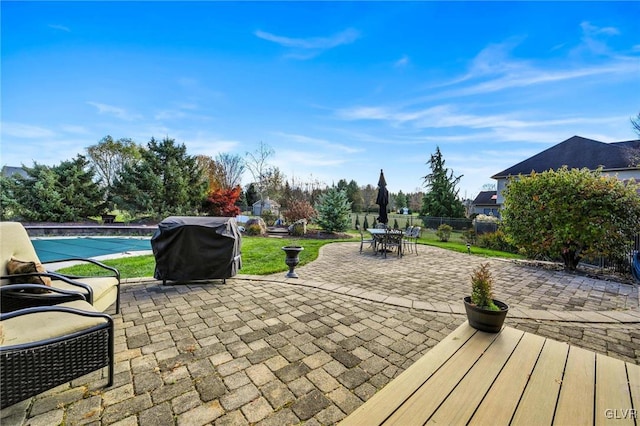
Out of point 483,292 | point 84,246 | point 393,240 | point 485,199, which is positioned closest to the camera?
point 483,292

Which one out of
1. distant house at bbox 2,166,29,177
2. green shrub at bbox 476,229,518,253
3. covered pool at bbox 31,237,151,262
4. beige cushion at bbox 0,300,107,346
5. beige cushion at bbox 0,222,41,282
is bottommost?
covered pool at bbox 31,237,151,262

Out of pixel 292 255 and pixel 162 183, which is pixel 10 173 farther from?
pixel 292 255

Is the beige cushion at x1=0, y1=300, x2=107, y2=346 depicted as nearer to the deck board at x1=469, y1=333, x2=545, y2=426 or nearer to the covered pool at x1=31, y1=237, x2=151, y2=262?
the deck board at x1=469, y1=333, x2=545, y2=426

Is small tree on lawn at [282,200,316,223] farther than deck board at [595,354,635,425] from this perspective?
Yes

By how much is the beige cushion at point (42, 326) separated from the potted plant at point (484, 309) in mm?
2901

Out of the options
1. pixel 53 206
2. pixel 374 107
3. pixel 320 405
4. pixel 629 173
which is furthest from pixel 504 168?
pixel 53 206

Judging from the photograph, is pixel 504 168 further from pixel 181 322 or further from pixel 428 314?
pixel 181 322

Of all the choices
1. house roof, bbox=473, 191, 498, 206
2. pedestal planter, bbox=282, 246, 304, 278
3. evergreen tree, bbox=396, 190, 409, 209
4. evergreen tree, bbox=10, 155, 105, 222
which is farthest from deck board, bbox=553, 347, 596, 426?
evergreen tree, bbox=396, 190, 409, 209

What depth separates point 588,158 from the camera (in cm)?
1755

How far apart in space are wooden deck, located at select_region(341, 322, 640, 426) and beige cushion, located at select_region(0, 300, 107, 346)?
6.35ft

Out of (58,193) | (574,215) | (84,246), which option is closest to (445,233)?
(574,215)

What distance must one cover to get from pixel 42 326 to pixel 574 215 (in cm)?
893

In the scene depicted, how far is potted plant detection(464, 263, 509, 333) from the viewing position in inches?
76.7

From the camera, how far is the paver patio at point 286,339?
5.43 ft
